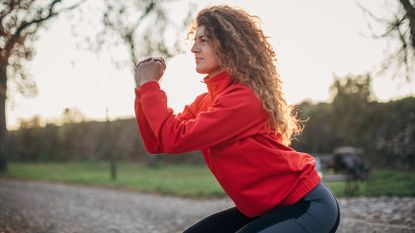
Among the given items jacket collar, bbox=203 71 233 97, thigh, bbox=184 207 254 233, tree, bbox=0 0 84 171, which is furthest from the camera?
tree, bbox=0 0 84 171

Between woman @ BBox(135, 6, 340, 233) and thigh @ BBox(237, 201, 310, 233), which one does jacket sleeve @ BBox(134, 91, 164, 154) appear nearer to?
woman @ BBox(135, 6, 340, 233)

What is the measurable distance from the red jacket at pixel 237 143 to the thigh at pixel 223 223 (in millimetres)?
323

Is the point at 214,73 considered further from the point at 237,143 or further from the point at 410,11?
the point at 410,11

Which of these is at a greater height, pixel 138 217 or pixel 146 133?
pixel 146 133

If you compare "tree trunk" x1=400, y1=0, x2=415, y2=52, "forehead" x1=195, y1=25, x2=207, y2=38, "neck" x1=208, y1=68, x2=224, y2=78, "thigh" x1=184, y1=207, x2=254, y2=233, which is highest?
"tree trunk" x1=400, y1=0, x2=415, y2=52

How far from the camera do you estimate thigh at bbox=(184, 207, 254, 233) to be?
2290 millimetres

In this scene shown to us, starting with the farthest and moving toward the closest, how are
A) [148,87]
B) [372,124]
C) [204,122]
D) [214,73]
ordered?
[372,124] < [214,73] < [148,87] < [204,122]

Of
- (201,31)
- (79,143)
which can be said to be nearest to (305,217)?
(201,31)

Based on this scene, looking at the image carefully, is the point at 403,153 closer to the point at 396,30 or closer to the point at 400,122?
the point at 400,122

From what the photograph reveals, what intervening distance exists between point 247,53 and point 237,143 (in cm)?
48

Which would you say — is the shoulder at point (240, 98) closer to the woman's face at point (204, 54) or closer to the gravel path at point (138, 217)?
the woman's face at point (204, 54)

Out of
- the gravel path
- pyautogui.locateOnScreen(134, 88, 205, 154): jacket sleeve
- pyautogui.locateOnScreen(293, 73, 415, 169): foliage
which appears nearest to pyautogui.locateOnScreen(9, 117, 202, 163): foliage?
pyautogui.locateOnScreen(293, 73, 415, 169): foliage

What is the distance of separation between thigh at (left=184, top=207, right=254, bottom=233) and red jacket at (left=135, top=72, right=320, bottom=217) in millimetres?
323

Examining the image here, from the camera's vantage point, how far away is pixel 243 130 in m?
1.88
